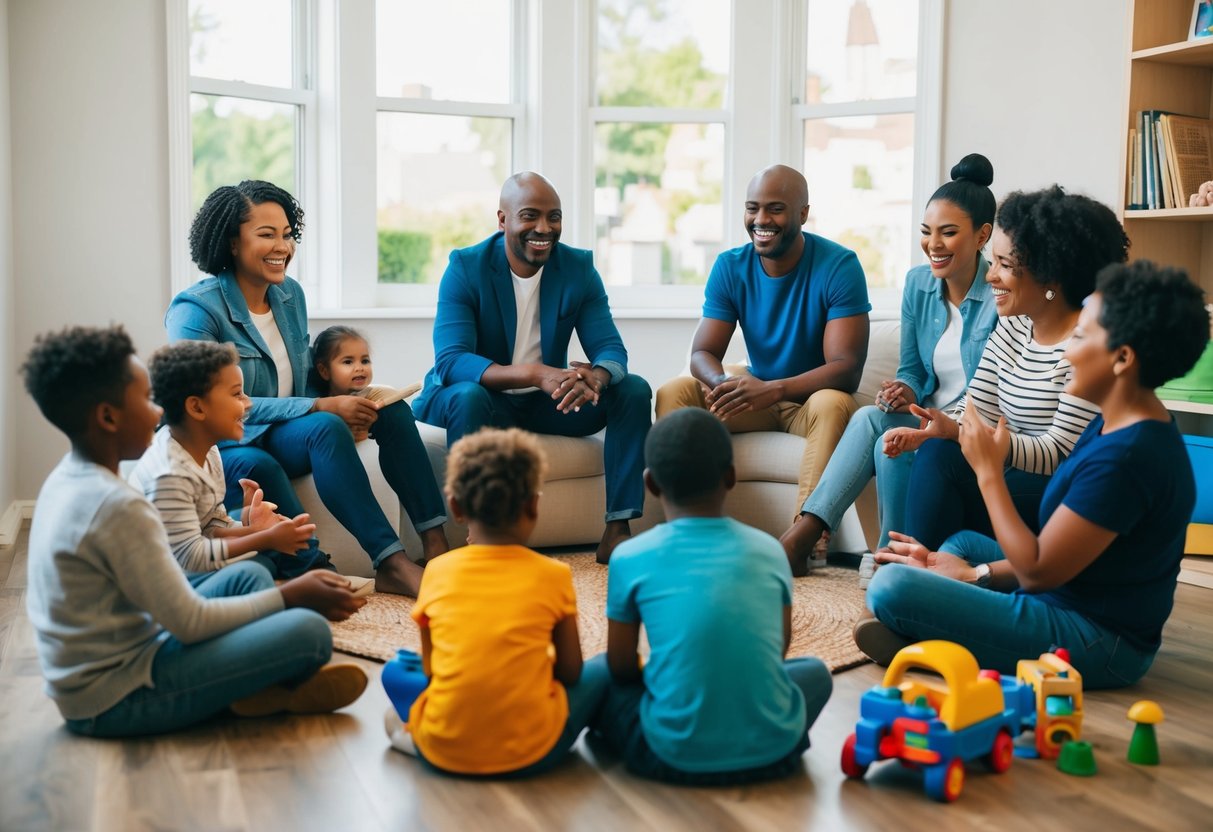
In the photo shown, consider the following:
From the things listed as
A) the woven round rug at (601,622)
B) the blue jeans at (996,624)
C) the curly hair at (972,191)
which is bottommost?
the woven round rug at (601,622)

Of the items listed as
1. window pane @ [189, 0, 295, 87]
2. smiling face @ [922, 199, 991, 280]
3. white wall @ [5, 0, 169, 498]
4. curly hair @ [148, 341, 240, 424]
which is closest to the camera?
curly hair @ [148, 341, 240, 424]

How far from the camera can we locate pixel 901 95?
5488mm

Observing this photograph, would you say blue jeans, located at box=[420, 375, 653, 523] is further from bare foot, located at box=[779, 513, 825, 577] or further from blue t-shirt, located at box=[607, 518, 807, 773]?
blue t-shirt, located at box=[607, 518, 807, 773]

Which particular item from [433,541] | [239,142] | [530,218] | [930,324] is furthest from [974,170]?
[239,142]

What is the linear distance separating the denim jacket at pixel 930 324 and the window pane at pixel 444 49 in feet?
8.37

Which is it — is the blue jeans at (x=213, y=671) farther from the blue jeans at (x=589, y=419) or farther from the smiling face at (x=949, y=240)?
the smiling face at (x=949, y=240)

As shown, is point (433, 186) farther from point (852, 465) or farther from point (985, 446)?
point (985, 446)

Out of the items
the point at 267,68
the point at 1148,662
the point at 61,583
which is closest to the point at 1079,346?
the point at 1148,662

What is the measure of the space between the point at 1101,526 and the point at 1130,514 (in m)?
0.06

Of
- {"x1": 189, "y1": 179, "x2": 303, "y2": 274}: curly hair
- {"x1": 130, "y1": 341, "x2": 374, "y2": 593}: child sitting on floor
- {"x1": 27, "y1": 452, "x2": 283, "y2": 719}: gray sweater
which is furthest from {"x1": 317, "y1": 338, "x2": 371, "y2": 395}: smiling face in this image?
{"x1": 27, "y1": 452, "x2": 283, "y2": 719}: gray sweater

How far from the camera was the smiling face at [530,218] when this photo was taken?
3787 mm

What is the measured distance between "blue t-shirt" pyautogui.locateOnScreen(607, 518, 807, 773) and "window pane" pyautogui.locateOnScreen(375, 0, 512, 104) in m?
3.88

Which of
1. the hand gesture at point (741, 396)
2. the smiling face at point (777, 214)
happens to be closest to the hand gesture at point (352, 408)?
the hand gesture at point (741, 396)

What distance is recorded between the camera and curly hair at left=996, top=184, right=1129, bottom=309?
2.75 m
